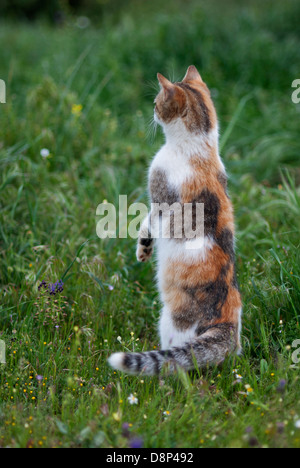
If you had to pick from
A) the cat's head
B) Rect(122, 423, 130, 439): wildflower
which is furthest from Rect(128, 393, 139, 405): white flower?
the cat's head

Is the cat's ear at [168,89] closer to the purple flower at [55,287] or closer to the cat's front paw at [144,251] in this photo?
the cat's front paw at [144,251]

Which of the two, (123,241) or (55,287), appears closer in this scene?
(55,287)

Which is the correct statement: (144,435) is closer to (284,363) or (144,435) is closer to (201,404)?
(201,404)

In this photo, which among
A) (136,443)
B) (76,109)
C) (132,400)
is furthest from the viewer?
(76,109)

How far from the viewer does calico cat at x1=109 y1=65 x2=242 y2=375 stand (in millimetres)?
2867

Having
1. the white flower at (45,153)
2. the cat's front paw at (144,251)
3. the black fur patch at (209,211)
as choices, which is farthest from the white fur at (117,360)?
the white flower at (45,153)

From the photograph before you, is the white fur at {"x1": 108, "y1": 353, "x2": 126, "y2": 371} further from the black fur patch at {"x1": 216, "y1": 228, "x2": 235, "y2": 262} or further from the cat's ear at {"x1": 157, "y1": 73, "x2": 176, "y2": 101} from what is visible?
the cat's ear at {"x1": 157, "y1": 73, "x2": 176, "y2": 101}

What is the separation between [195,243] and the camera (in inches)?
114

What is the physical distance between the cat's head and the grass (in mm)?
1014

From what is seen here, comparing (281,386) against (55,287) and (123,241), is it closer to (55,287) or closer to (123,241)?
(55,287)

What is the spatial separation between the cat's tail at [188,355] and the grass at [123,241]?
115 millimetres

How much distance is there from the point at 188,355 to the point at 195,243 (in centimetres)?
63

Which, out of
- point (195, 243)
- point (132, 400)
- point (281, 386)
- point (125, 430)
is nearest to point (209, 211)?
point (195, 243)

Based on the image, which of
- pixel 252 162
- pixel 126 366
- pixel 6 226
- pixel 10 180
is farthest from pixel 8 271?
pixel 252 162
